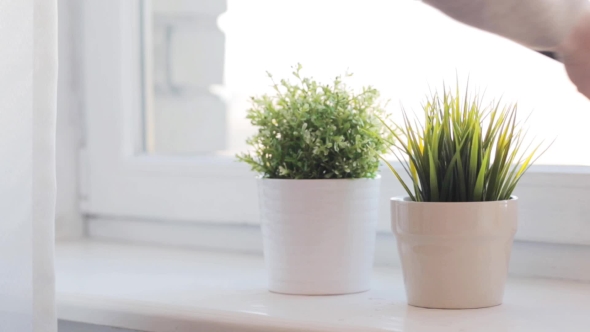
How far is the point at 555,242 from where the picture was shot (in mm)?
868

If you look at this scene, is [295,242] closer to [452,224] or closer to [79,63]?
[452,224]

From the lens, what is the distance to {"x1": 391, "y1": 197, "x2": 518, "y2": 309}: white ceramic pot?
69 centimetres

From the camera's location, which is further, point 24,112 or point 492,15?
point 492,15

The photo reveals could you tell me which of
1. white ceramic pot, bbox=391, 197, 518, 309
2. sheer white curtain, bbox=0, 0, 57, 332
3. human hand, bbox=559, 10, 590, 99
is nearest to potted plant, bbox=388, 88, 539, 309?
white ceramic pot, bbox=391, 197, 518, 309

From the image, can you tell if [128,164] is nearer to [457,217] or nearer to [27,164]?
[27,164]

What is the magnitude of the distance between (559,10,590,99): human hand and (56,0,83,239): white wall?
791mm

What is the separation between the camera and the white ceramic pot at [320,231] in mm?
776

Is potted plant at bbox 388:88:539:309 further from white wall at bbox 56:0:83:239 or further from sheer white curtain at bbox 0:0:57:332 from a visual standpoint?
white wall at bbox 56:0:83:239

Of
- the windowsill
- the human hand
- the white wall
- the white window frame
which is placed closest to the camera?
the windowsill

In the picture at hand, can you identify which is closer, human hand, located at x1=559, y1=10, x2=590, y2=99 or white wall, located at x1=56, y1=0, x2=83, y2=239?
human hand, located at x1=559, y1=10, x2=590, y2=99

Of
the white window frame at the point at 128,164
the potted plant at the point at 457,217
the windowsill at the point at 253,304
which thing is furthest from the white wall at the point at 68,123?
the potted plant at the point at 457,217

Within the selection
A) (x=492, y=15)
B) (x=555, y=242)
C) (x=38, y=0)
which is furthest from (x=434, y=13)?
(x=38, y=0)

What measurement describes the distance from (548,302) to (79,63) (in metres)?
0.86

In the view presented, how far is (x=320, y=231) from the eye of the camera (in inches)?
30.7
